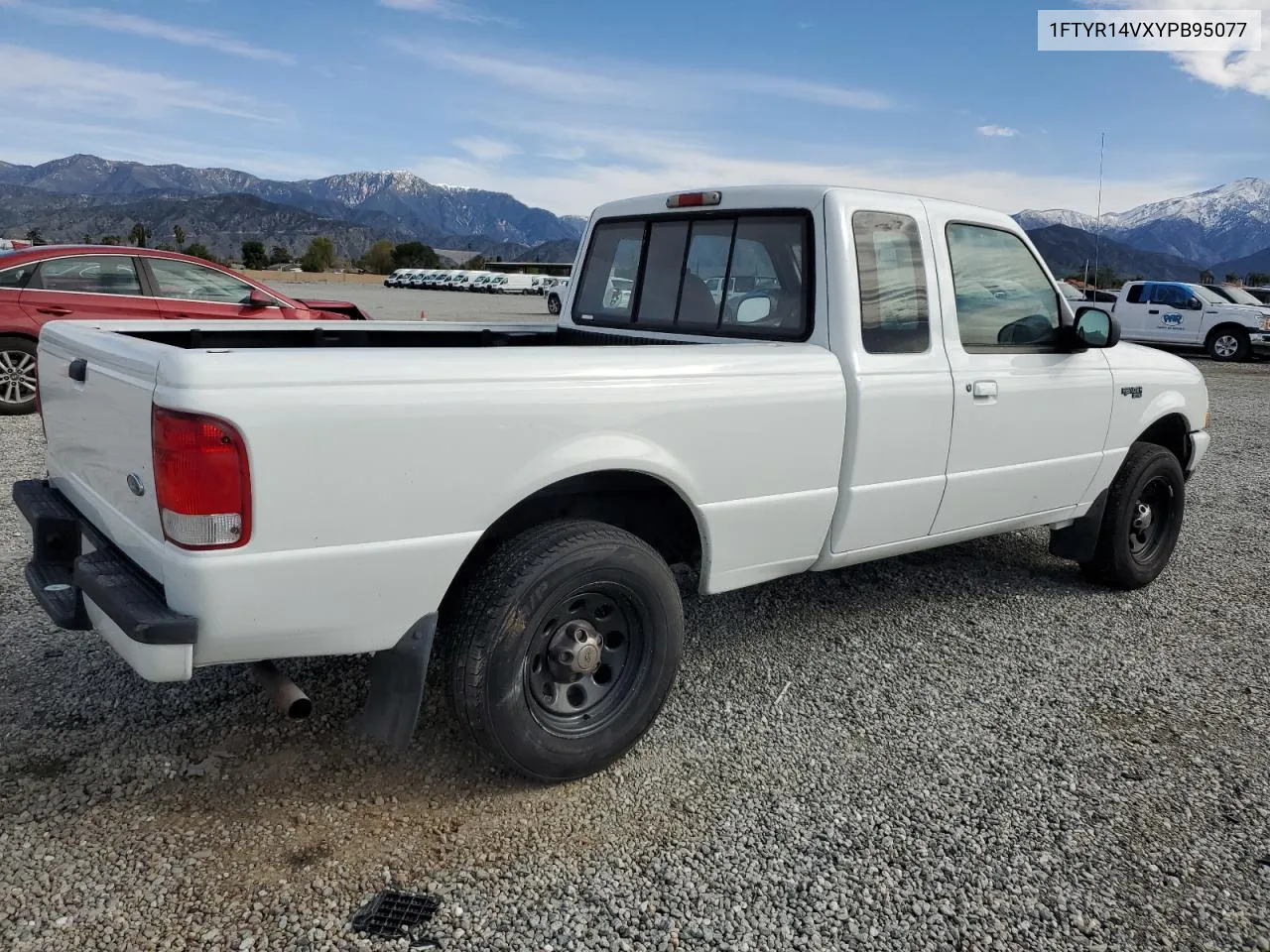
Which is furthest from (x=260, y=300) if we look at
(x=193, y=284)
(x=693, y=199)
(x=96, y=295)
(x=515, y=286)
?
(x=515, y=286)

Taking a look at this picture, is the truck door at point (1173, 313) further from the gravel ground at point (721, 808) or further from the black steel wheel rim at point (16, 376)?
the black steel wheel rim at point (16, 376)

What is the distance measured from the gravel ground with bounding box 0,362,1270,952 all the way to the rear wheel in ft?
62.3

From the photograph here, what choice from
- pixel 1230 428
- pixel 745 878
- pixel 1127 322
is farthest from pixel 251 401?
pixel 1127 322

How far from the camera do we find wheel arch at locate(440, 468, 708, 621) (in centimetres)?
302

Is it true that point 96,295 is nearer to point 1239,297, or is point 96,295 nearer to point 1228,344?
point 1228,344

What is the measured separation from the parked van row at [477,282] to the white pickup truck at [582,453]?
2176 inches

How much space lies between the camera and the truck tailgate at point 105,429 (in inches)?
97.0

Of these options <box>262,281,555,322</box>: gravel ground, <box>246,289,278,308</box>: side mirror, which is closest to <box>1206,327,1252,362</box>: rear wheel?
<box>262,281,555,322</box>: gravel ground

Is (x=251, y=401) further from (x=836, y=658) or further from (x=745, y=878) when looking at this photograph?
(x=836, y=658)

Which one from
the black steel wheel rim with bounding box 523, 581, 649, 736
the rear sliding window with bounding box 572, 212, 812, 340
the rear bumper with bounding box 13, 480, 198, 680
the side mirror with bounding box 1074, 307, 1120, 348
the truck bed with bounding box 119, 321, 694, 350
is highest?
the rear sliding window with bounding box 572, 212, 812, 340

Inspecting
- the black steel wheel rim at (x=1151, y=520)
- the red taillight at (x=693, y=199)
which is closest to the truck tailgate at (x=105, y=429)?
the red taillight at (x=693, y=199)

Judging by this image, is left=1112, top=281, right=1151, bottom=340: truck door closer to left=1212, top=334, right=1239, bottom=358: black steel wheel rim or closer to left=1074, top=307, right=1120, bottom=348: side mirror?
left=1212, top=334, right=1239, bottom=358: black steel wheel rim

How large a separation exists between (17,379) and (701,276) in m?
7.45

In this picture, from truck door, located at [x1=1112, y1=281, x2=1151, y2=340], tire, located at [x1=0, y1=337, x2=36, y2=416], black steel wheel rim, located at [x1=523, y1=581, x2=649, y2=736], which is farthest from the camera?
truck door, located at [x1=1112, y1=281, x2=1151, y2=340]
